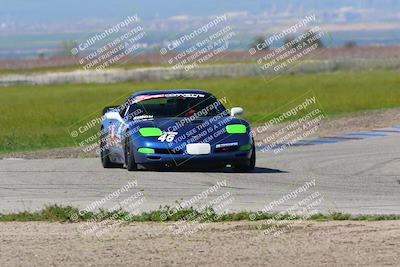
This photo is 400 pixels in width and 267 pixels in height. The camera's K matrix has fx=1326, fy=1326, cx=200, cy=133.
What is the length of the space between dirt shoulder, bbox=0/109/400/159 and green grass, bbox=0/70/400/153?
206cm

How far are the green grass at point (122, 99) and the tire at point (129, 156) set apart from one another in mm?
7635

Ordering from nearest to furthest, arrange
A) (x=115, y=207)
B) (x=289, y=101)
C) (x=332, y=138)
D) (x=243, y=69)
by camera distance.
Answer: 1. (x=115, y=207)
2. (x=332, y=138)
3. (x=289, y=101)
4. (x=243, y=69)

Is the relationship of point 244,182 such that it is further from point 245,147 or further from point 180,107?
point 180,107

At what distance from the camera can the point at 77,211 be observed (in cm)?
1378

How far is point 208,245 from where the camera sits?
11.7m

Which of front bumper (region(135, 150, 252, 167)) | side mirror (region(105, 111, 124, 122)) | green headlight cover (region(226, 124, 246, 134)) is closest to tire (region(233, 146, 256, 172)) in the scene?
front bumper (region(135, 150, 252, 167))

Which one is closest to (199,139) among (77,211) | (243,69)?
(77,211)

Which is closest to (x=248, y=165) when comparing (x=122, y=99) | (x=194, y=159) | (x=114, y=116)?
(x=194, y=159)

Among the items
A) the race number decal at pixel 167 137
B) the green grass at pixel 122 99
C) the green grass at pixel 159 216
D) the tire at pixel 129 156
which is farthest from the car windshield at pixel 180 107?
the green grass at pixel 122 99

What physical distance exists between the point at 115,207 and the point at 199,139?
4628mm

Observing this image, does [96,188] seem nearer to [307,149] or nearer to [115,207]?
[115,207]

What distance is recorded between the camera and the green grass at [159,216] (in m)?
13.3

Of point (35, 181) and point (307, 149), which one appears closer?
point (35, 181)

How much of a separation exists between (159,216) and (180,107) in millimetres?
7142
